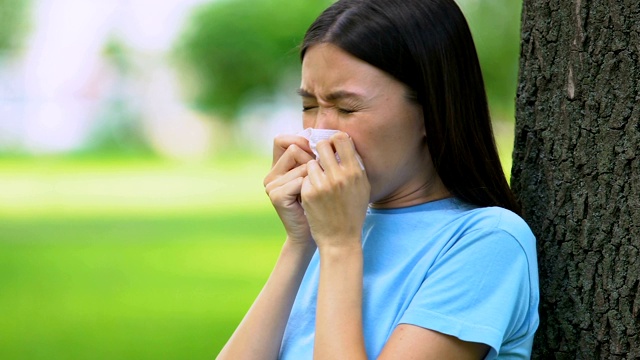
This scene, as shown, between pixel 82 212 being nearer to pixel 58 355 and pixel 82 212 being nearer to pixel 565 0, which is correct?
pixel 58 355

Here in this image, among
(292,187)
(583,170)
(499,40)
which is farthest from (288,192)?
(499,40)

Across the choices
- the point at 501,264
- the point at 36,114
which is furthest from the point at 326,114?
the point at 36,114

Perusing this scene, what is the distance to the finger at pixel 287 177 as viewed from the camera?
6.48 ft

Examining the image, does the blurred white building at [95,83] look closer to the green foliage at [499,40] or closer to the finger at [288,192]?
the green foliage at [499,40]

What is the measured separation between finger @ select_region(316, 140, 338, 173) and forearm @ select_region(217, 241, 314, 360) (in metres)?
0.25

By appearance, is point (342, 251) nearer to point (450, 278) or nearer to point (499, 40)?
point (450, 278)

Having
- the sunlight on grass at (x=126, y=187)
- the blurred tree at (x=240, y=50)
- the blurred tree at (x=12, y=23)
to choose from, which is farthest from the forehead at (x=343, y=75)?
the blurred tree at (x=12, y=23)

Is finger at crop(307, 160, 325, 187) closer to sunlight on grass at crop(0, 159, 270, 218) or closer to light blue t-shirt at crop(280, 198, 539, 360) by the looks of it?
light blue t-shirt at crop(280, 198, 539, 360)

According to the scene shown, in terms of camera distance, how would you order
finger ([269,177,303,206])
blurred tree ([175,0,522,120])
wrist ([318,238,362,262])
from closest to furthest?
wrist ([318,238,362,262]) < finger ([269,177,303,206]) < blurred tree ([175,0,522,120])

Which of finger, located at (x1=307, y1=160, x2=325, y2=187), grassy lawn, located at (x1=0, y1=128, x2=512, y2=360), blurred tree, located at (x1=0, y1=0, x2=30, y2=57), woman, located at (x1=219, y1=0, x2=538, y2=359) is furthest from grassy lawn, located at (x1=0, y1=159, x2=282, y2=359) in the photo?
finger, located at (x1=307, y1=160, x2=325, y2=187)

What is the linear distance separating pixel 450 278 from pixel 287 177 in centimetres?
46

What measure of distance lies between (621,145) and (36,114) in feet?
68.8

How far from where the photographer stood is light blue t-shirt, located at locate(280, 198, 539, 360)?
5.58 feet

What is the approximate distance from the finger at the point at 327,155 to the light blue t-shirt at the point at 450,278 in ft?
0.68
